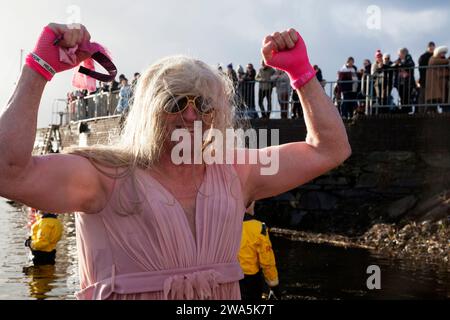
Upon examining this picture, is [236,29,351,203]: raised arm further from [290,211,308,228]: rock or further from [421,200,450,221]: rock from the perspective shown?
[290,211,308,228]: rock

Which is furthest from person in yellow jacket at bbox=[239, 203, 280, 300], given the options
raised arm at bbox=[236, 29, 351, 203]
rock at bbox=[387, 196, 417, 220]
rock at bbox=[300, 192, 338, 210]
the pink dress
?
rock at bbox=[300, 192, 338, 210]

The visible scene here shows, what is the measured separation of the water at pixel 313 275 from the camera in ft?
27.0

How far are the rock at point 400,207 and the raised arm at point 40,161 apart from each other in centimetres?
1158

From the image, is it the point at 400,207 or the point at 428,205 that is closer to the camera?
the point at 428,205

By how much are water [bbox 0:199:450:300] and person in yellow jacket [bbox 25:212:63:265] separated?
170 mm

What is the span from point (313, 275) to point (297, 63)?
24.7 feet

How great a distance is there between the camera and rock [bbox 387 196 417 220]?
13.1 m

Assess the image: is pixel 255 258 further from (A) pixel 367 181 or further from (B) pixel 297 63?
(A) pixel 367 181

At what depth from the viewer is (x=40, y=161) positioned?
6.91 feet

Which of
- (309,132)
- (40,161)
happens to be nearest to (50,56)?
(40,161)

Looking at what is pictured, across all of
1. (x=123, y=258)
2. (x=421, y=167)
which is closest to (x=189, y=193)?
(x=123, y=258)

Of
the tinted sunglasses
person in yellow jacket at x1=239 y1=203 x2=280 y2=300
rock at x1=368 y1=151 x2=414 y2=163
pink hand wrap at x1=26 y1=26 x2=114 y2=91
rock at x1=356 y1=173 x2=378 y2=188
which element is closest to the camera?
pink hand wrap at x1=26 y1=26 x2=114 y2=91

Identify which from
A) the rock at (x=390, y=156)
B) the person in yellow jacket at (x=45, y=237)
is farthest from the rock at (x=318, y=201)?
the person in yellow jacket at (x=45, y=237)

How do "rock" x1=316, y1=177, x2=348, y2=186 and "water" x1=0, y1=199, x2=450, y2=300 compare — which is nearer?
"water" x1=0, y1=199, x2=450, y2=300
